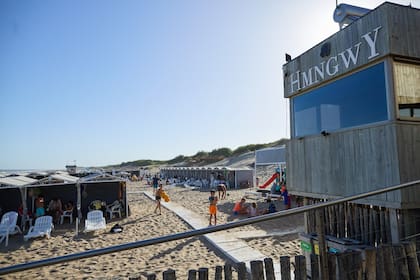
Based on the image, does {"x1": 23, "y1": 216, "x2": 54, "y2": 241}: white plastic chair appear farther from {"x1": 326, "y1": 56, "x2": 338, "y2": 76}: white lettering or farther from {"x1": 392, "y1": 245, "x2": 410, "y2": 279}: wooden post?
{"x1": 392, "y1": 245, "x2": 410, "y2": 279}: wooden post

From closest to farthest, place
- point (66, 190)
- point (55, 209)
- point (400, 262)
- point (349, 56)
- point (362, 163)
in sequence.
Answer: point (400, 262)
point (362, 163)
point (349, 56)
point (55, 209)
point (66, 190)

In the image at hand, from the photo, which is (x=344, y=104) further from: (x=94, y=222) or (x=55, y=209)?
(x=55, y=209)

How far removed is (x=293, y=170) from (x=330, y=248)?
1.86 meters

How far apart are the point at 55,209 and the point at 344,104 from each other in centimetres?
1367

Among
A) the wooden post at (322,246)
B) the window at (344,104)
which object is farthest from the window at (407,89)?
the wooden post at (322,246)

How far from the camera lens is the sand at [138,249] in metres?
6.83

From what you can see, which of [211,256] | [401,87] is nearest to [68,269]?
[211,256]

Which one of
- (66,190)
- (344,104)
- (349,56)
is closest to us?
(349,56)

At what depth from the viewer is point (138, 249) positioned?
27.9ft

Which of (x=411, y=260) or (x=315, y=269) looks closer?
(x=315, y=269)

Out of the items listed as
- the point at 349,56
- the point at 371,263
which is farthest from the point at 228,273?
the point at 349,56

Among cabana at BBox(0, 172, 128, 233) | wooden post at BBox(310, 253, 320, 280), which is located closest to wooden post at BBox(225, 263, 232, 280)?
wooden post at BBox(310, 253, 320, 280)

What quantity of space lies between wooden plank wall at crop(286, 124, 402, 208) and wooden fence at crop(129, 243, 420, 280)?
1.26 m

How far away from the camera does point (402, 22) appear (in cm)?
432
